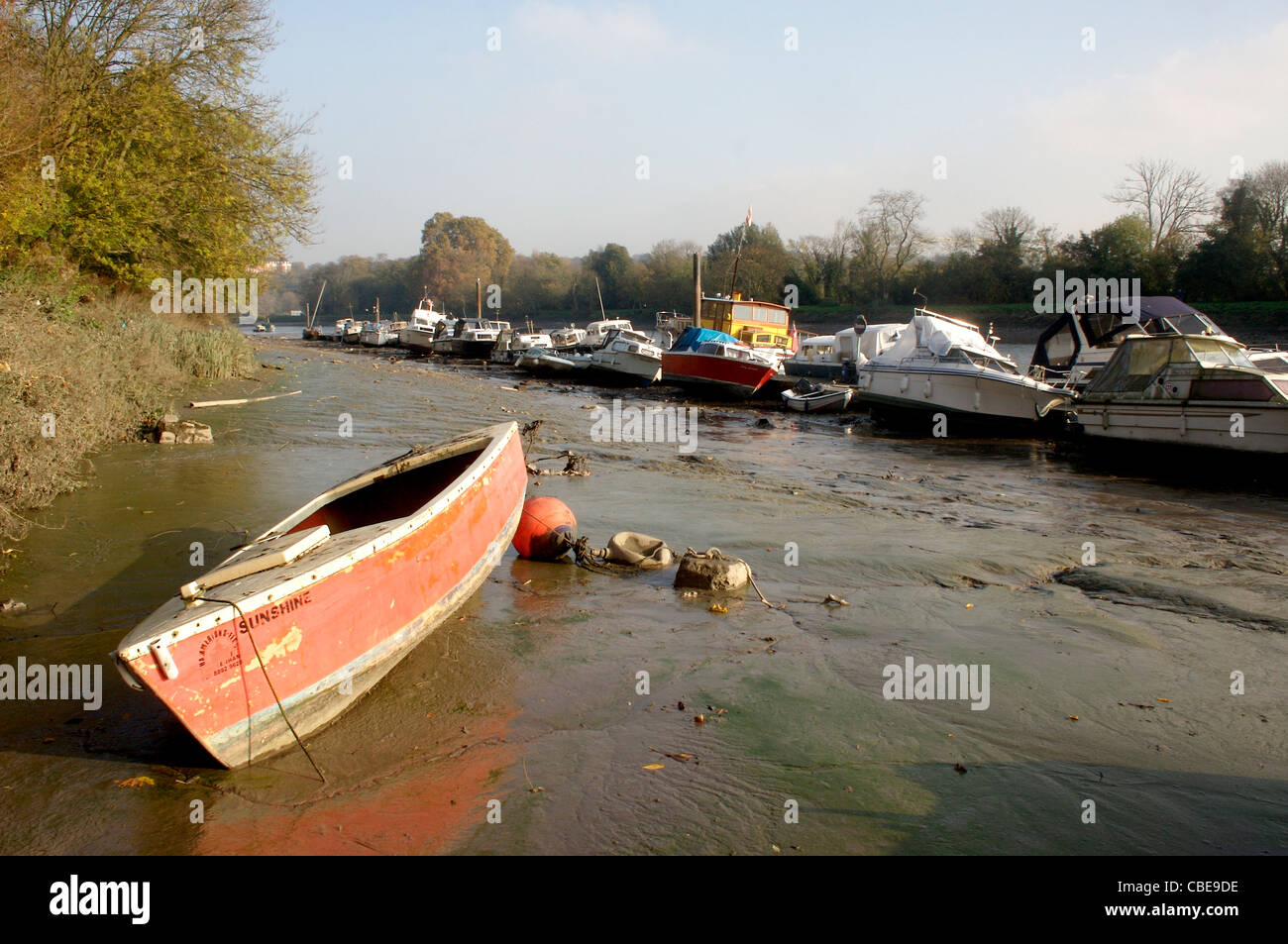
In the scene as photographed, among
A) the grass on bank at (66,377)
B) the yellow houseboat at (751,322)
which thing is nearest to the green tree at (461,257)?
the yellow houseboat at (751,322)

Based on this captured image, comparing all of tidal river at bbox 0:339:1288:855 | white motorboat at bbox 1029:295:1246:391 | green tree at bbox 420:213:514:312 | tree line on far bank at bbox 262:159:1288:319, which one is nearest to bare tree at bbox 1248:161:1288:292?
tree line on far bank at bbox 262:159:1288:319

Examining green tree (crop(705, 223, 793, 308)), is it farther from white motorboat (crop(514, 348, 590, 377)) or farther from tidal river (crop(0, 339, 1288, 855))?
tidal river (crop(0, 339, 1288, 855))

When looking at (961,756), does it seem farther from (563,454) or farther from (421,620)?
(563,454)

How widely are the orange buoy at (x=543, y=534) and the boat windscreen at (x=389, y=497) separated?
0.87 meters

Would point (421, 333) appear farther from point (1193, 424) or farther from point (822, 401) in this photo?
point (1193, 424)

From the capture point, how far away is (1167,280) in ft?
164

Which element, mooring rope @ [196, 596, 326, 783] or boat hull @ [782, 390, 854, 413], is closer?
mooring rope @ [196, 596, 326, 783]

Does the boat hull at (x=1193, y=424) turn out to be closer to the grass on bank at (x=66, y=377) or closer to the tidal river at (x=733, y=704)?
the tidal river at (x=733, y=704)

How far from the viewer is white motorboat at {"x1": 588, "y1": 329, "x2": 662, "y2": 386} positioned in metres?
32.8

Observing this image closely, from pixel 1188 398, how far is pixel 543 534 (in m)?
13.0

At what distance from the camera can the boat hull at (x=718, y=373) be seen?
28312mm

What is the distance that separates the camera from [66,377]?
9859 millimetres

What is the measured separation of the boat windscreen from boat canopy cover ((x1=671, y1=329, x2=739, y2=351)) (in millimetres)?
21021

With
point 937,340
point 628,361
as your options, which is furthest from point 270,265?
point 937,340
